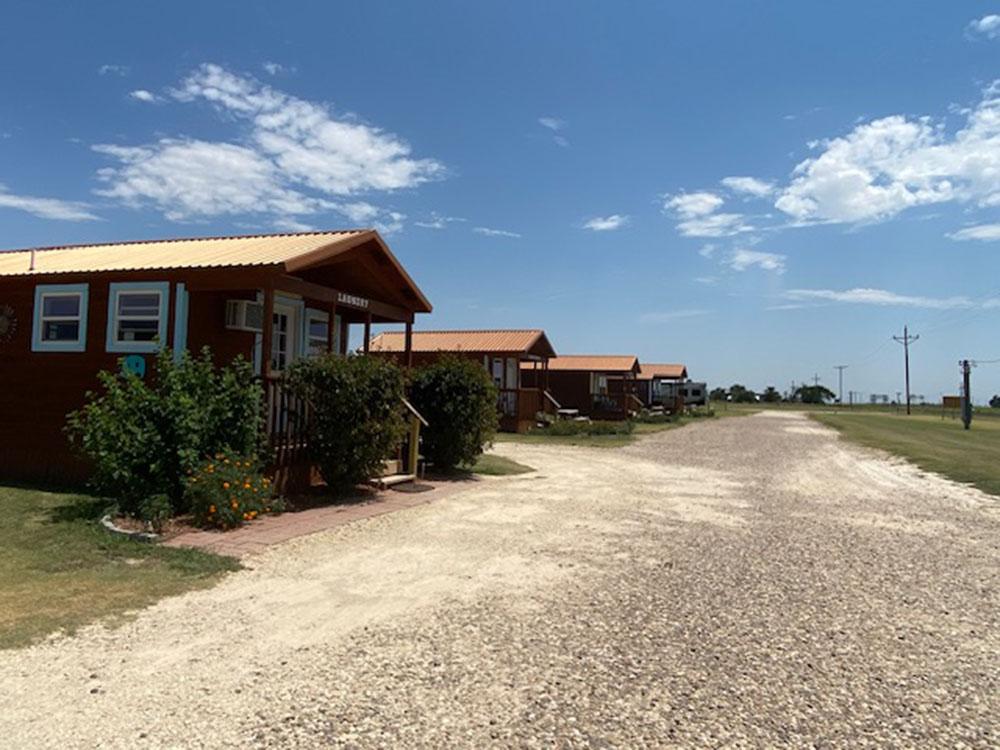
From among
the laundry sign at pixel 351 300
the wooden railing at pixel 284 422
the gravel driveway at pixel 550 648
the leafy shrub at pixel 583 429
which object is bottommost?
the gravel driveway at pixel 550 648

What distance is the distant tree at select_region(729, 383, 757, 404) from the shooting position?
4215 inches

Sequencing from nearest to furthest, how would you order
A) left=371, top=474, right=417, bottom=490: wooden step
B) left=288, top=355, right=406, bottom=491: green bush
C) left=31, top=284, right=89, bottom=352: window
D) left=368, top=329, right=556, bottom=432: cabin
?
1. left=288, top=355, right=406, bottom=491: green bush
2. left=31, top=284, right=89, bottom=352: window
3. left=371, top=474, right=417, bottom=490: wooden step
4. left=368, top=329, right=556, bottom=432: cabin

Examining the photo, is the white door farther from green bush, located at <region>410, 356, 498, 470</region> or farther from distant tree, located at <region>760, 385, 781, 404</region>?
distant tree, located at <region>760, 385, 781, 404</region>

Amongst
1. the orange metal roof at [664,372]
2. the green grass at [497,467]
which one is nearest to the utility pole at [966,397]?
the orange metal roof at [664,372]

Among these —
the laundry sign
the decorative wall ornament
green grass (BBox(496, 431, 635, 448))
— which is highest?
the laundry sign

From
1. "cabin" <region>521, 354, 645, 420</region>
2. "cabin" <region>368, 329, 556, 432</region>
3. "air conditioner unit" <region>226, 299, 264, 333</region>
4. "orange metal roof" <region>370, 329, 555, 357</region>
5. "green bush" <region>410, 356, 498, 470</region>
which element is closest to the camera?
"air conditioner unit" <region>226, 299, 264, 333</region>

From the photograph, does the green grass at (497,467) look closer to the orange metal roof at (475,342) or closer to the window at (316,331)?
the window at (316,331)

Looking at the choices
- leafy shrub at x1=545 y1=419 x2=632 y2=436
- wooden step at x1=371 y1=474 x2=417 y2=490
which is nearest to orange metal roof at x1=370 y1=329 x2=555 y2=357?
leafy shrub at x1=545 y1=419 x2=632 y2=436

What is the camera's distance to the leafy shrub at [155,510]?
7241 mm

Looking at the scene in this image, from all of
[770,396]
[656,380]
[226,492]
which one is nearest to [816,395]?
[770,396]

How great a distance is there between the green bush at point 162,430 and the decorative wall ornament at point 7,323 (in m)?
3.80

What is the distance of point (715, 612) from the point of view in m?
5.20

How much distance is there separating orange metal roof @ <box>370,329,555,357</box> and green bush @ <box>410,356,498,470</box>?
44.6 feet

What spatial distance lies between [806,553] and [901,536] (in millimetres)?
1863
